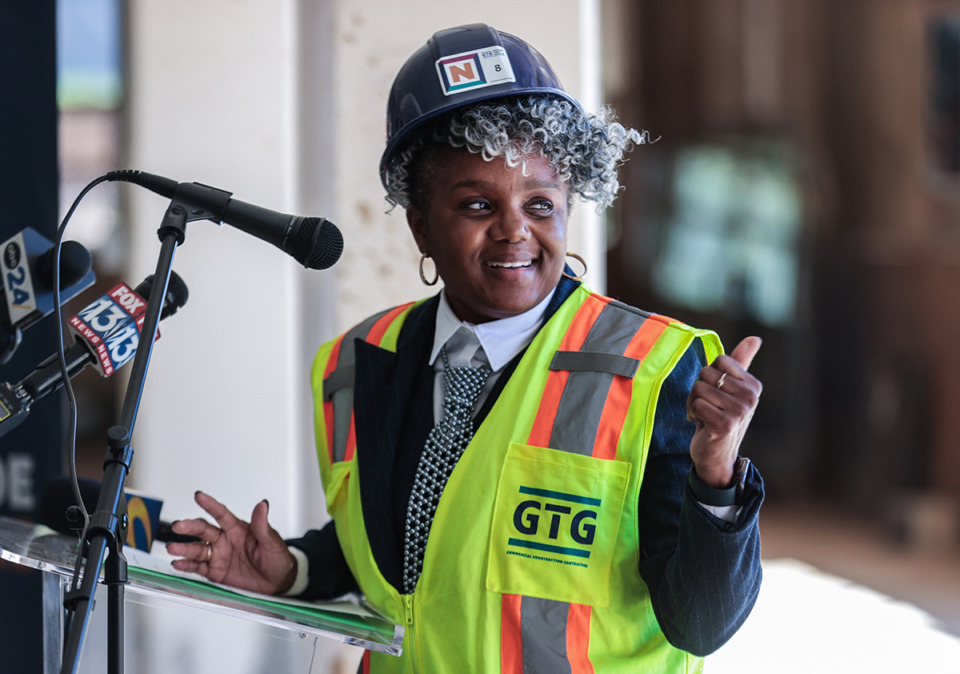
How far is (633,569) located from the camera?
1.33 metres

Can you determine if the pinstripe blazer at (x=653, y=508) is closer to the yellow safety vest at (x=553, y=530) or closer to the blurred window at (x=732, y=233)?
the yellow safety vest at (x=553, y=530)

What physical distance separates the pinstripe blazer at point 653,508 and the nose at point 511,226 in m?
0.14

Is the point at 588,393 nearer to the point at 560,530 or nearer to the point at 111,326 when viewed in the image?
the point at 560,530

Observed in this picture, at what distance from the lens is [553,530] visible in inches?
52.4

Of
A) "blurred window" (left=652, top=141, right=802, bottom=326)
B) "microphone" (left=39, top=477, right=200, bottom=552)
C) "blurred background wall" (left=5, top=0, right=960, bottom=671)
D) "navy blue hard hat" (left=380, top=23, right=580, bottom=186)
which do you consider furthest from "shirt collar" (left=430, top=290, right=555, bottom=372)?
"blurred window" (left=652, top=141, right=802, bottom=326)

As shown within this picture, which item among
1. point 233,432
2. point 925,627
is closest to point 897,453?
point 925,627

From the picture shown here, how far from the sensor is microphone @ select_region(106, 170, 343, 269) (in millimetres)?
1229

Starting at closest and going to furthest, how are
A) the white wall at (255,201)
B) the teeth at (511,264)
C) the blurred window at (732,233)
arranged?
the teeth at (511,264)
the white wall at (255,201)
the blurred window at (732,233)

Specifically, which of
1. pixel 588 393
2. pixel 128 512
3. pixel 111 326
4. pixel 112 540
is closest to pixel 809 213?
pixel 588 393

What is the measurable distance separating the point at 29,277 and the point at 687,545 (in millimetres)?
1000

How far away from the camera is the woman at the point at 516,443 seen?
4.10ft

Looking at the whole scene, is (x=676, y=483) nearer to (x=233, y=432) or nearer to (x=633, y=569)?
(x=633, y=569)

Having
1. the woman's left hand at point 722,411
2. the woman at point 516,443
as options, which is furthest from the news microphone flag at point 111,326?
the woman's left hand at point 722,411

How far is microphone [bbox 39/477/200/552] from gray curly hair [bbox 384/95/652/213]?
0.66m
